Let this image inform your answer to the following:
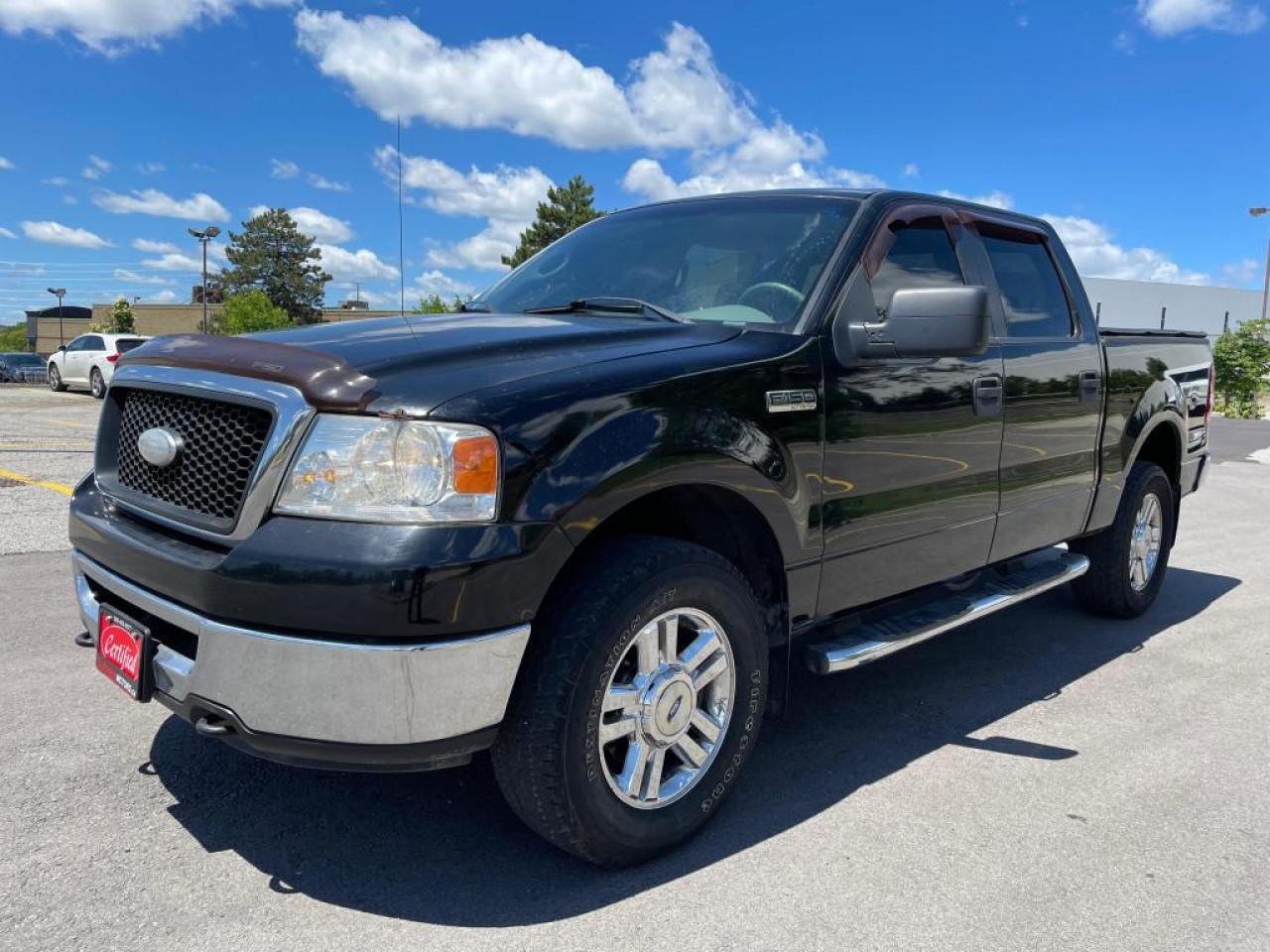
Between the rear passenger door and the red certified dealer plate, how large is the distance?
3.08m

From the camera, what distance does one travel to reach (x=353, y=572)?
215cm

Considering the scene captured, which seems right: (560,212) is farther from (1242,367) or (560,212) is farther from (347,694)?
(347,694)

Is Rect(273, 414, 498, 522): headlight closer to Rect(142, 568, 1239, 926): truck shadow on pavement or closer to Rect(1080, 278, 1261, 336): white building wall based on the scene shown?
Rect(142, 568, 1239, 926): truck shadow on pavement

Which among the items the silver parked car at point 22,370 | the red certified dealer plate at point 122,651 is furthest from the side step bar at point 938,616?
the silver parked car at point 22,370

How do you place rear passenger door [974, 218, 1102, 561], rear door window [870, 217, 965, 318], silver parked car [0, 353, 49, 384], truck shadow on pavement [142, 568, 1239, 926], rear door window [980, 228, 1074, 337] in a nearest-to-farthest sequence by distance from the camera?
1. truck shadow on pavement [142, 568, 1239, 926]
2. rear door window [870, 217, 965, 318]
3. rear passenger door [974, 218, 1102, 561]
4. rear door window [980, 228, 1074, 337]
5. silver parked car [0, 353, 49, 384]

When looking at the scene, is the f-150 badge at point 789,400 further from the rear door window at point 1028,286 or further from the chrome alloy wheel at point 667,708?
the rear door window at point 1028,286

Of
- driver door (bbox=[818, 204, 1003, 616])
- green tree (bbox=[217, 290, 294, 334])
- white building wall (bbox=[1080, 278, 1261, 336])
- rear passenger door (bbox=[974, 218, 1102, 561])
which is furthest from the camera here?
green tree (bbox=[217, 290, 294, 334])

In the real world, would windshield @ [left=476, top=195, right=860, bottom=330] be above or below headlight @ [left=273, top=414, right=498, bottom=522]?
above

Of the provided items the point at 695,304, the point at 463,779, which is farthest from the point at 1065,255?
the point at 463,779

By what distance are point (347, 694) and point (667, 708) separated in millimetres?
869

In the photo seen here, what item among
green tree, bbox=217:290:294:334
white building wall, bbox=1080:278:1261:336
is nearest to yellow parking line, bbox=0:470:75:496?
white building wall, bbox=1080:278:1261:336

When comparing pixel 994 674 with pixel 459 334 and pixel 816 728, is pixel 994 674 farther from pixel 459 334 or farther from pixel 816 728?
pixel 459 334

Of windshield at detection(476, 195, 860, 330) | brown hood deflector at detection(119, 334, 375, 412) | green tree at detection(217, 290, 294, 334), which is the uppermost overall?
green tree at detection(217, 290, 294, 334)

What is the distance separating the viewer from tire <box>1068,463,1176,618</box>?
5.12 m
